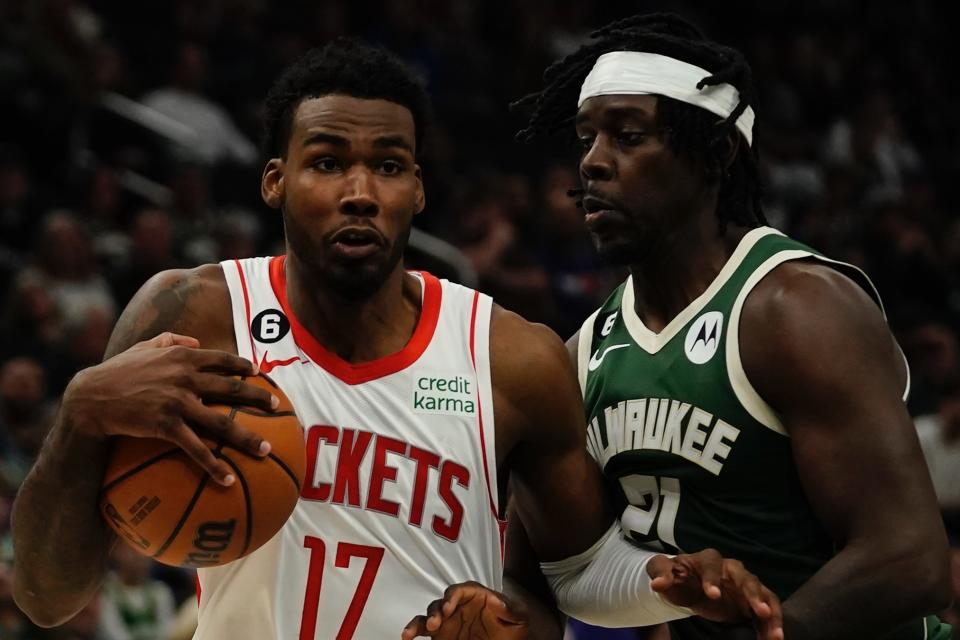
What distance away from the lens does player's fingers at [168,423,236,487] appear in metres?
2.89

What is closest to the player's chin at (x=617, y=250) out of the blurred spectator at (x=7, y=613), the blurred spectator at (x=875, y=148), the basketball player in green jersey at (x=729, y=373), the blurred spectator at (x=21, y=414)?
the basketball player in green jersey at (x=729, y=373)

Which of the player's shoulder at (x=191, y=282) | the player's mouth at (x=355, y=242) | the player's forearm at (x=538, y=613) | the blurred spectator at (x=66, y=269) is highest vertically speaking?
the blurred spectator at (x=66, y=269)

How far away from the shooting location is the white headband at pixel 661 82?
147 inches

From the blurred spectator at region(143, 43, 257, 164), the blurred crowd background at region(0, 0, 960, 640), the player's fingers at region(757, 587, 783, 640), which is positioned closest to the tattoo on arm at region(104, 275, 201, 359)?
the player's fingers at region(757, 587, 783, 640)

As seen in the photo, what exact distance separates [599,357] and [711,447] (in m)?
0.53

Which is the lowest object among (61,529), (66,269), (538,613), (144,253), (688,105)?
(538,613)

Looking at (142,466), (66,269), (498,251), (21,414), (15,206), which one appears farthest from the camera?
(498,251)

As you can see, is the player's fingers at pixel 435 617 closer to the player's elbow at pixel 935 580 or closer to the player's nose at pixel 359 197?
the player's nose at pixel 359 197

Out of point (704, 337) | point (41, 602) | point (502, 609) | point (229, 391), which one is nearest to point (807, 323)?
point (704, 337)

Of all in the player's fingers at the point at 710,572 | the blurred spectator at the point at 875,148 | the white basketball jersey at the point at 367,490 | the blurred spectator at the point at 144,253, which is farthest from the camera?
the blurred spectator at the point at 875,148

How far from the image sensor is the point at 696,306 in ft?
12.1

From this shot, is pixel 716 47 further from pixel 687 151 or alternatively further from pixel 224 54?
pixel 224 54

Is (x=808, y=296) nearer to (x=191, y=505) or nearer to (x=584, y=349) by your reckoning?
(x=584, y=349)

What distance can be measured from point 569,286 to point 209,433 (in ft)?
23.7
